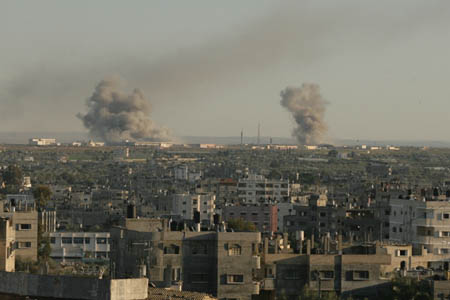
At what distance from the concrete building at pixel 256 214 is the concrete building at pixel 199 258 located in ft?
179

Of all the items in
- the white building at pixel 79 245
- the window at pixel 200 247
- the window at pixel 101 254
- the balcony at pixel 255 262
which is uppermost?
the window at pixel 200 247

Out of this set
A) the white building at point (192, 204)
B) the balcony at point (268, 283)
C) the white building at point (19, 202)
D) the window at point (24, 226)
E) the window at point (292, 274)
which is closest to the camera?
the balcony at point (268, 283)

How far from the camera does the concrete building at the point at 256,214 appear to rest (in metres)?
94.1

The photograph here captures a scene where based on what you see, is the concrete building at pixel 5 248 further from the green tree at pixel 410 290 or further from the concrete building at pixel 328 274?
the green tree at pixel 410 290

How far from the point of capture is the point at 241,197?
123875mm

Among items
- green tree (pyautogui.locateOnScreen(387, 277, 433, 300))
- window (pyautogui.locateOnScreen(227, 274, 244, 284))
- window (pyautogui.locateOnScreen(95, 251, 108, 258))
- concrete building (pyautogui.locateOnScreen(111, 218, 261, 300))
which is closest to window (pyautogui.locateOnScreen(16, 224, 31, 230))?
concrete building (pyautogui.locateOnScreen(111, 218, 261, 300))

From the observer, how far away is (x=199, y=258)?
1479 inches

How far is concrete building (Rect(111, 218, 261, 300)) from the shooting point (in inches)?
1453

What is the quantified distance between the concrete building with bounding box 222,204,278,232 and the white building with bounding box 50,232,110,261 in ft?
60.4

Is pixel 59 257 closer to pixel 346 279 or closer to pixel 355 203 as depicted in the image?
pixel 355 203

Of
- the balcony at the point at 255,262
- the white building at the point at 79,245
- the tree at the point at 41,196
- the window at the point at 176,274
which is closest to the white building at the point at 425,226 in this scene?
the white building at the point at 79,245

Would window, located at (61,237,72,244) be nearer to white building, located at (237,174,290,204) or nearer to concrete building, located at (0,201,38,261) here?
concrete building, located at (0,201,38,261)

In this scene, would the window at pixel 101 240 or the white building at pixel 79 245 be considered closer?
the white building at pixel 79 245

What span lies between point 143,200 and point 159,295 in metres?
87.4
